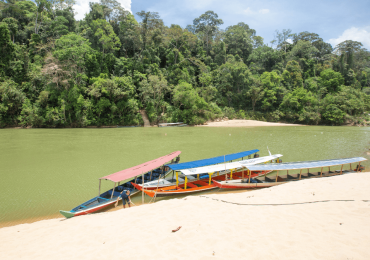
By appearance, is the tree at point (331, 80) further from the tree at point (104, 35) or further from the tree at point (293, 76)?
the tree at point (104, 35)

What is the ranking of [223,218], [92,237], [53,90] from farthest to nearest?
1. [53,90]
2. [223,218]
3. [92,237]

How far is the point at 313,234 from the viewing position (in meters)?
4.31

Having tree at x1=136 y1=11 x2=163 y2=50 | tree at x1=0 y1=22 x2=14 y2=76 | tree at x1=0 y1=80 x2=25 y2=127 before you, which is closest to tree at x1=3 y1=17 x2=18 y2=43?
tree at x1=0 y1=22 x2=14 y2=76

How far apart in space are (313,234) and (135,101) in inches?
1458

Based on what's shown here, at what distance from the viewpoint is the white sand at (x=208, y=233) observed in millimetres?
3758

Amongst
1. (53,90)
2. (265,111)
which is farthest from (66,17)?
(265,111)

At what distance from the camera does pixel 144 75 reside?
4012 cm

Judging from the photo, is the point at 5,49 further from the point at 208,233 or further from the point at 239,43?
the point at 239,43

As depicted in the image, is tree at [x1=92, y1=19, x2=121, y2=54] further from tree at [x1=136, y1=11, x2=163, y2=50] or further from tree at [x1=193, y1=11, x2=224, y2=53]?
tree at [x1=193, y1=11, x2=224, y2=53]

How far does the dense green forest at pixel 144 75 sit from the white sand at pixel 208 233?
33354 mm

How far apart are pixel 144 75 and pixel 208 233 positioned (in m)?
39.4

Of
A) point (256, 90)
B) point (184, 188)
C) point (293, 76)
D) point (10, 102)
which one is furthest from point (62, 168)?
point (293, 76)

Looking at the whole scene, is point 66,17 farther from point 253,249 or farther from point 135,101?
point 253,249

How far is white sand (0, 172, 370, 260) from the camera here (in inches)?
148
